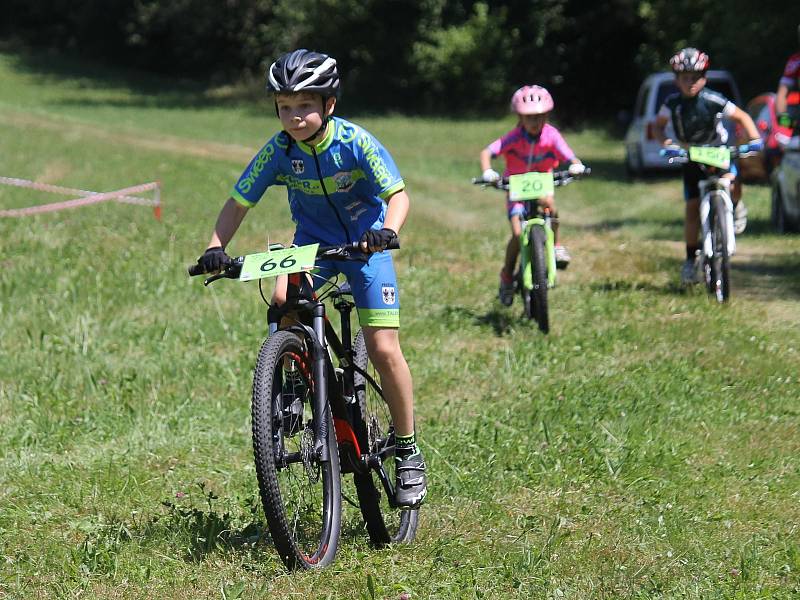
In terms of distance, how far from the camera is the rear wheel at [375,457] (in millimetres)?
5457

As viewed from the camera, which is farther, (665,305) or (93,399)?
(665,305)

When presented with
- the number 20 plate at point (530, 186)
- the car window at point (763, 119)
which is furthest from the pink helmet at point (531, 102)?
the car window at point (763, 119)

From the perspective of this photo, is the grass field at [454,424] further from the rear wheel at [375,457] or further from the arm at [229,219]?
the arm at [229,219]

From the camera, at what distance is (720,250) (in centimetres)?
1077

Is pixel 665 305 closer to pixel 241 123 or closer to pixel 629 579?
pixel 629 579

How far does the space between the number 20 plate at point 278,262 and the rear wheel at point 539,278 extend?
4.99m

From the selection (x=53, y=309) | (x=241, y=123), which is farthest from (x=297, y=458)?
(x=241, y=123)

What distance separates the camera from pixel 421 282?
40.3ft

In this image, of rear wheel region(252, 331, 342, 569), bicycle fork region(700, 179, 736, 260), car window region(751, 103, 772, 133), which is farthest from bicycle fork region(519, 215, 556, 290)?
car window region(751, 103, 772, 133)

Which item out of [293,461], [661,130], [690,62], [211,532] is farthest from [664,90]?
[293,461]

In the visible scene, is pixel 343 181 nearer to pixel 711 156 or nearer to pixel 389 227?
pixel 389 227

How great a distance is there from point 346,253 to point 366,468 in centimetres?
96

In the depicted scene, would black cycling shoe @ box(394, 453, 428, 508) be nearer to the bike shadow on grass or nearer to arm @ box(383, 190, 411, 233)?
the bike shadow on grass

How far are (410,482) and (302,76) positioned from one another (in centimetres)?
184
